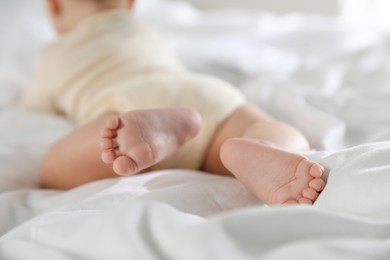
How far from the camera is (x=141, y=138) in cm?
87

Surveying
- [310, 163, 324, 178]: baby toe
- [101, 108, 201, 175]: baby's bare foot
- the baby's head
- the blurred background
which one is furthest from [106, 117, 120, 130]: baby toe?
the blurred background

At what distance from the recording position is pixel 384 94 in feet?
4.26

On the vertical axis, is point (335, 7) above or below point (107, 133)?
below

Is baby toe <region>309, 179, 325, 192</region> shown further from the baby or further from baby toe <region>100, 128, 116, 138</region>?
baby toe <region>100, 128, 116, 138</region>

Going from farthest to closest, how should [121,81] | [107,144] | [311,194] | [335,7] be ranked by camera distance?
[335,7], [121,81], [107,144], [311,194]

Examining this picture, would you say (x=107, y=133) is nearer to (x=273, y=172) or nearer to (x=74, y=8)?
(x=273, y=172)

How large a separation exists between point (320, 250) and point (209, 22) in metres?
1.43

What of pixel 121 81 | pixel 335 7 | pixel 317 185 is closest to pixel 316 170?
pixel 317 185

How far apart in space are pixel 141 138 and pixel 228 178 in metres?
0.14

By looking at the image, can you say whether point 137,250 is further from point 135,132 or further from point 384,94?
point 384,94

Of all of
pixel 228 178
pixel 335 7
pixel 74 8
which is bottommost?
pixel 335 7

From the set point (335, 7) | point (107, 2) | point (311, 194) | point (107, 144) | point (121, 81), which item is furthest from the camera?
point (335, 7)

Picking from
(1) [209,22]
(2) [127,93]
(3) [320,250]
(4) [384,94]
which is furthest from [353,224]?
(1) [209,22]

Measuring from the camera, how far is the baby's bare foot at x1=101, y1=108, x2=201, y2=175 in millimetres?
848
